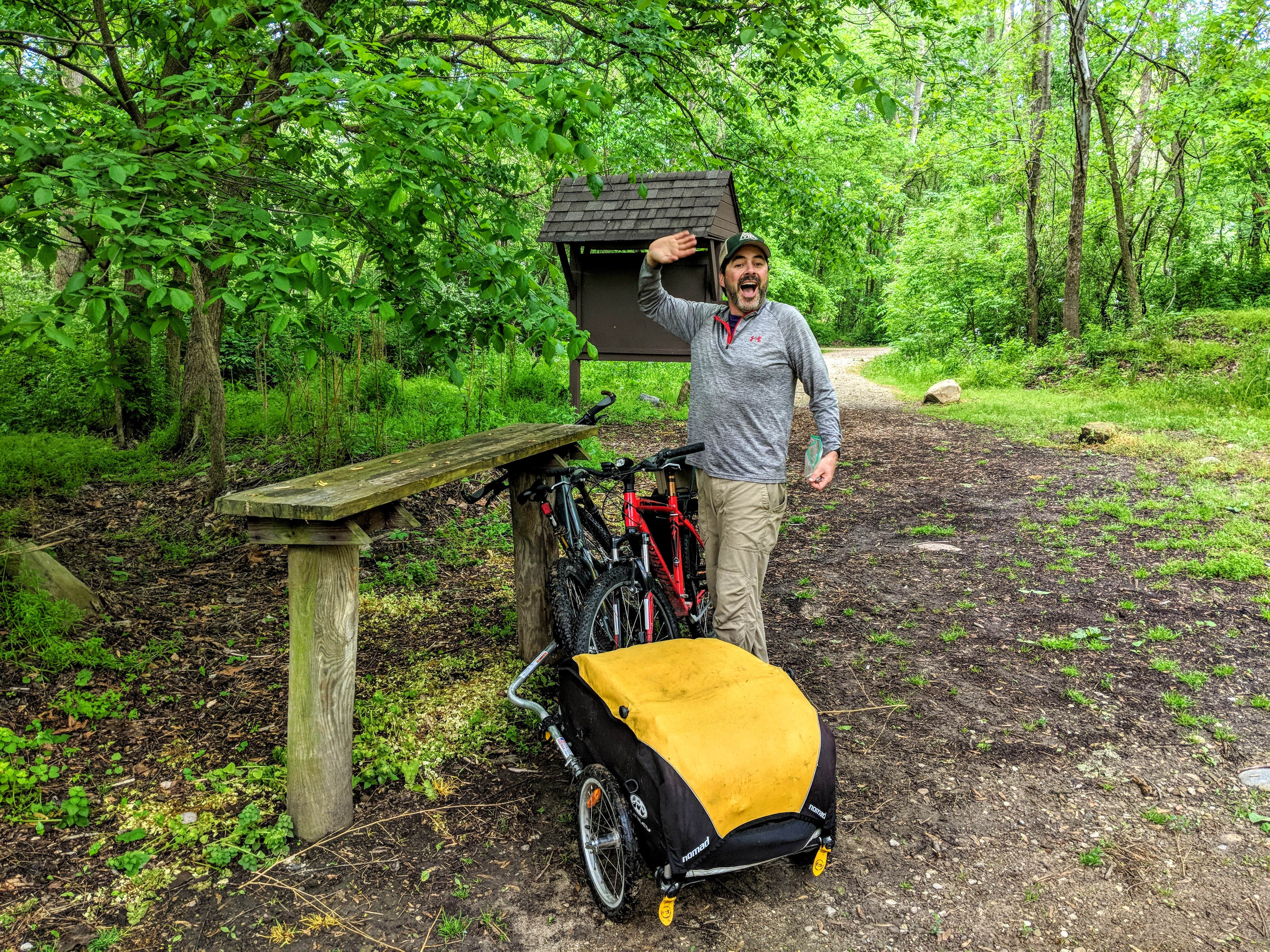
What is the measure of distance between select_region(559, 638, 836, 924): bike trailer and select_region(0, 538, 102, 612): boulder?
10.9ft

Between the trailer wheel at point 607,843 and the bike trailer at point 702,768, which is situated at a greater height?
the bike trailer at point 702,768

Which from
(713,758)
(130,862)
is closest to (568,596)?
(713,758)

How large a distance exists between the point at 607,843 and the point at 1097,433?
944 cm

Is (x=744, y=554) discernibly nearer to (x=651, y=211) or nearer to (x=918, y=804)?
(x=918, y=804)

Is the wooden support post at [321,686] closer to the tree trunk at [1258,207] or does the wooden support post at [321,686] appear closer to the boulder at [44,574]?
the boulder at [44,574]

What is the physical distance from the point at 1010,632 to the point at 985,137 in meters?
15.6

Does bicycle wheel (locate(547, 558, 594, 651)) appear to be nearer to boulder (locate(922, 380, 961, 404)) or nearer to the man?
the man

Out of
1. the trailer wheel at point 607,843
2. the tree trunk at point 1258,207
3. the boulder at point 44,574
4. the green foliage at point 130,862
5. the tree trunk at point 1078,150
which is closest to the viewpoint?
the trailer wheel at point 607,843

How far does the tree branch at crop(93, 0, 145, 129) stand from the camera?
403 centimetres

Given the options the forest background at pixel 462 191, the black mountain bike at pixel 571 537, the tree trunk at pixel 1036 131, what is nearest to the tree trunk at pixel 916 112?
the forest background at pixel 462 191

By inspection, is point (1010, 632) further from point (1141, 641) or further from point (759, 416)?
point (759, 416)

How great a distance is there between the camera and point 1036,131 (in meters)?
16.8

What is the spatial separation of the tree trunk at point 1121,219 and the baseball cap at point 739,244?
15.2 metres

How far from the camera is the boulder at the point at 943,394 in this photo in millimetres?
15195
